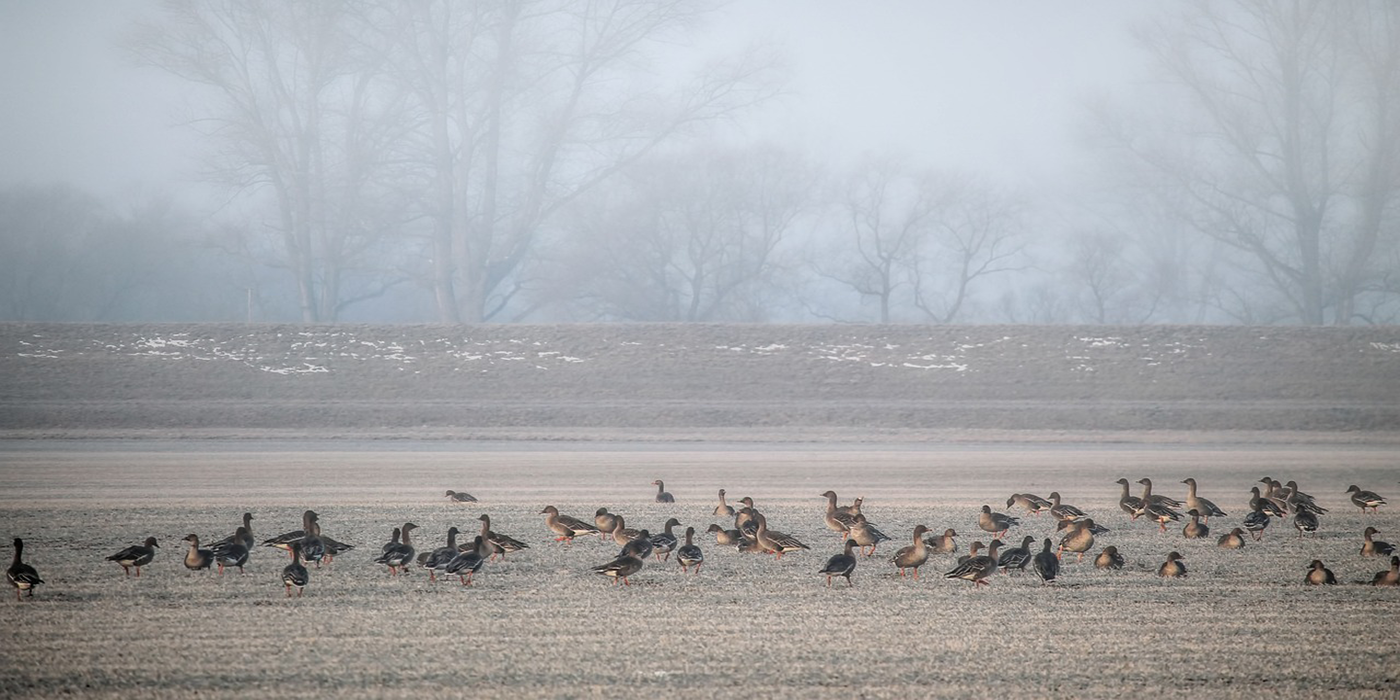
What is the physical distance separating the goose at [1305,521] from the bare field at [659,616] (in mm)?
330

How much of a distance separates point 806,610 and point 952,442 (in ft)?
70.0

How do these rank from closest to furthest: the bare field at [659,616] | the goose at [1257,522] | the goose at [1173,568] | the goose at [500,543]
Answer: the bare field at [659,616]
the goose at [1173,568]
the goose at [500,543]
the goose at [1257,522]

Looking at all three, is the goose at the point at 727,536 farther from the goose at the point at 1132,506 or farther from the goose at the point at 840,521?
the goose at the point at 1132,506

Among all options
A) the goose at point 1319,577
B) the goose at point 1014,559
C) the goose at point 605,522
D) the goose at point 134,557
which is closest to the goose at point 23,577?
the goose at point 134,557

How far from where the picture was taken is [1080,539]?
12766mm

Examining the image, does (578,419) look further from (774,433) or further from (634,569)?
(634,569)

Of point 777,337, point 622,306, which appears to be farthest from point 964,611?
point 622,306

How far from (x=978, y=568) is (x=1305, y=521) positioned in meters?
5.97

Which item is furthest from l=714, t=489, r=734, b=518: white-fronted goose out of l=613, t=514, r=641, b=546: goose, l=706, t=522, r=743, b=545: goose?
l=613, t=514, r=641, b=546: goose

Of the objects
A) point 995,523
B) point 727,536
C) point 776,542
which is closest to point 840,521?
point 727,536

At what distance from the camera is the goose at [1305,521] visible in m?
14.6

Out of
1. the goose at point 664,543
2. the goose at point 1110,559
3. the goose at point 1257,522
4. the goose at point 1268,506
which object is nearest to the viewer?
the goose at point 1110,559

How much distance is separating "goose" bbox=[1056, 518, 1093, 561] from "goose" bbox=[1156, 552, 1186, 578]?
84cm

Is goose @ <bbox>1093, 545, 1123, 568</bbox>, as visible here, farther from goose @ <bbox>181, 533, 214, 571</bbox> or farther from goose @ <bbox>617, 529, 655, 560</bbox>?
goose @ <bbox>181, 533, 214, 571</bbox>
